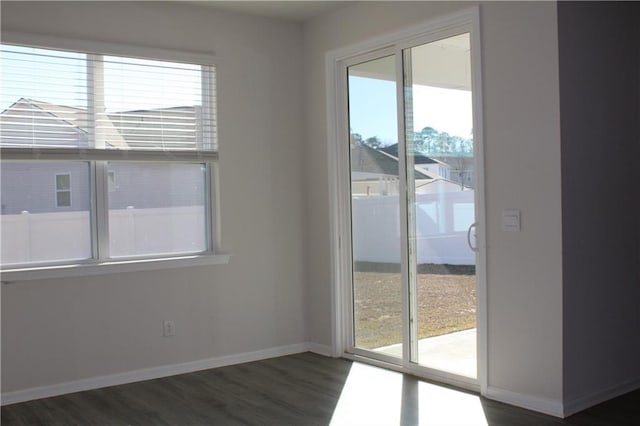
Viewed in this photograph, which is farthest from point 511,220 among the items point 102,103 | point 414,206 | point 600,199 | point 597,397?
point 102,103

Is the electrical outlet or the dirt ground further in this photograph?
the electrical outlet

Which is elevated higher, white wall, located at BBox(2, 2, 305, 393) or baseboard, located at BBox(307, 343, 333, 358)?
white wall, located at BBox(2, 2, 305, 393)

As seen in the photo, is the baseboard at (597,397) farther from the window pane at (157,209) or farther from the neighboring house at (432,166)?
the window pane at (157,209)

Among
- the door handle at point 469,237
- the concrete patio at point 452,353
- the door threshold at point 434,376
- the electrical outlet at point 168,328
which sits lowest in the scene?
the door threshold at point 434,376

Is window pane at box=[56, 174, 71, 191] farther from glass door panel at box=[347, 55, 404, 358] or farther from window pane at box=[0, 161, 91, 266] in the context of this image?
glass door panel at box=[347, 55, 404, 358]

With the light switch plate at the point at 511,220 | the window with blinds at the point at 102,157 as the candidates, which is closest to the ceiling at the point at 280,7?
the window with blinds at the point at 102,157

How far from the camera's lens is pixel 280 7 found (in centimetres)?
492

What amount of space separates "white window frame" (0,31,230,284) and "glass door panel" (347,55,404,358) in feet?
3.40

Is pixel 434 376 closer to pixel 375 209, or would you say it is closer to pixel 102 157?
pixel 375 209

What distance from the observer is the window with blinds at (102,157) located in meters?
4.23

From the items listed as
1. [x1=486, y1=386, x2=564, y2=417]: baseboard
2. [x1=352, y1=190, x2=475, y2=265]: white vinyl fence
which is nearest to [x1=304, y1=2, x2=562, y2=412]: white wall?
[x1=486, y1=386, x2=564, y2=417]: baseboard

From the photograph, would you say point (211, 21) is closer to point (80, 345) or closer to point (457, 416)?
point (80, 345)

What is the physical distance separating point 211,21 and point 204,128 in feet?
2.61

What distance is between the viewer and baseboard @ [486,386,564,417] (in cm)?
366
